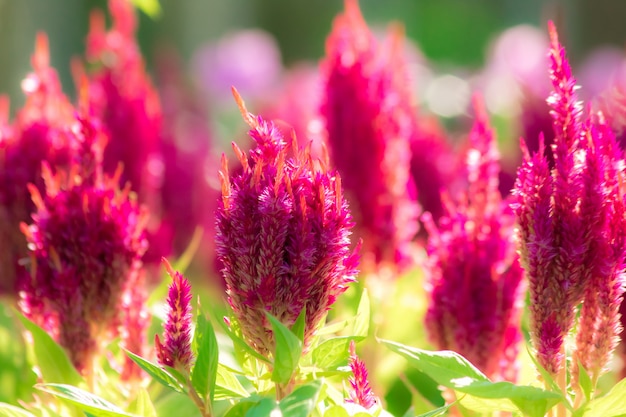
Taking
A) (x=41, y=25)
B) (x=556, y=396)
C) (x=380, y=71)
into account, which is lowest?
(x=556, y=396)

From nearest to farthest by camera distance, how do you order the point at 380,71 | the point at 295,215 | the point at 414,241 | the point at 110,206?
1. the point at 295,215
2. the point at 110,206
3. the point at 380,71
4. the point at 414,241

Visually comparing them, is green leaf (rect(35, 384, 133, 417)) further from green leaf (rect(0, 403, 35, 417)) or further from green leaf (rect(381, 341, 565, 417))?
green leaf (rect(381, 341, 565, 417))

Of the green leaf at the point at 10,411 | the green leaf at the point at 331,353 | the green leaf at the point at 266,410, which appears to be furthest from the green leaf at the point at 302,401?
the green leaf at the point at 10,411

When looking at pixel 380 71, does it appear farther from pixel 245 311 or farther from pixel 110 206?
pixel 245 311

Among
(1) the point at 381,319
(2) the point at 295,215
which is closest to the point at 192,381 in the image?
(2) the point at 295,215

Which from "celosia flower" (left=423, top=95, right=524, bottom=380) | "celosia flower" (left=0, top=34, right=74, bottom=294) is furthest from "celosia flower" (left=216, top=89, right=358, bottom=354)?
"celosia flower" (left=0, top=34, right=74, bottom=294)

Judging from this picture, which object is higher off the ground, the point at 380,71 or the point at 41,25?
the point at 41,25

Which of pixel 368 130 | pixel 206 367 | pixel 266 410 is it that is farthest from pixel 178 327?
pixel 368 130
